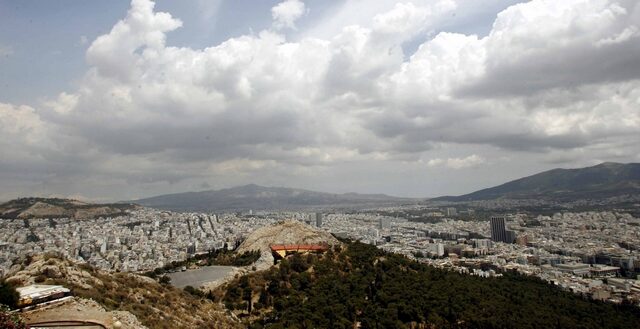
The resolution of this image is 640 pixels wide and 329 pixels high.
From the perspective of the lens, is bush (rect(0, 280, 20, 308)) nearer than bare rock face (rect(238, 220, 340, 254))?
Yes

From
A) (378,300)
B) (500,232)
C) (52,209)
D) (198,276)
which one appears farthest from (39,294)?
(52,209)

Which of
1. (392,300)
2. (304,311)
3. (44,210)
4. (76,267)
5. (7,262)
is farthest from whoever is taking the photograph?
(44,210)

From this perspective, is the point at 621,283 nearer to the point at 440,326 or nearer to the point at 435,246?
the point at 435,246

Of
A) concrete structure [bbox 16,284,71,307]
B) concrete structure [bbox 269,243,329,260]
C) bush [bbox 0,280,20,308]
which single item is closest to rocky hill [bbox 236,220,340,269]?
concrete structure [bbox 269,243,329,260]

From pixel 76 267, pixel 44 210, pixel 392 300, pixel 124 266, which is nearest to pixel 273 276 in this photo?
pixel 392 300

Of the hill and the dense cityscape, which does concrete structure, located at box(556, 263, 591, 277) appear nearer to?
the dense cityscape

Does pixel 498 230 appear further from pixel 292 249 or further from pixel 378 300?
pixel 378 300
